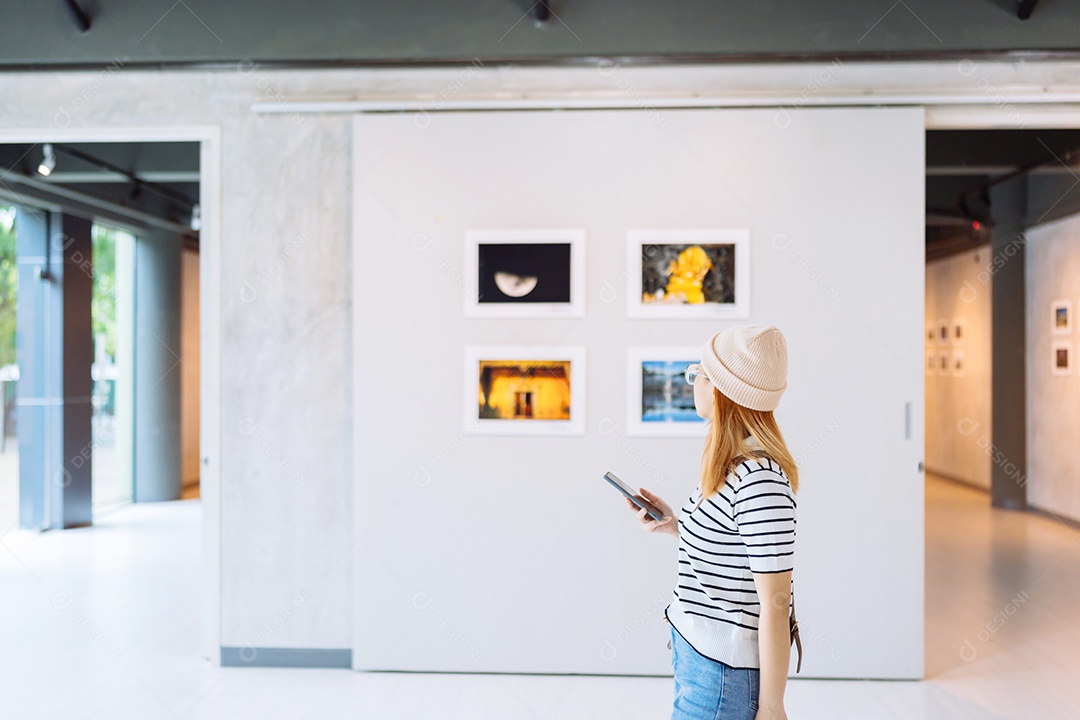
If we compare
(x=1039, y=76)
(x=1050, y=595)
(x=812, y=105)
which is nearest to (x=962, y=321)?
(x=1050, y=595)

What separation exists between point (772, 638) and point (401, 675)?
9.68ft

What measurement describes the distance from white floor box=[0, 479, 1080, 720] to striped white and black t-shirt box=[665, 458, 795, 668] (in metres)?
2.09

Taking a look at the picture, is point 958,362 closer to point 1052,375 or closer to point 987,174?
point 1052,375

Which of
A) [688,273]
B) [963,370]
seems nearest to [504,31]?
[688,273]

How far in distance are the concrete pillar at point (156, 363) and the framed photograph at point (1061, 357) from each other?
9478 mm

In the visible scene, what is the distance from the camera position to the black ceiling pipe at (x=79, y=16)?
427 centimetres

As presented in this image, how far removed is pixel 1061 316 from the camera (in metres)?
7.84

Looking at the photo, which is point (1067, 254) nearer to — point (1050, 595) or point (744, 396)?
point (1050, 595)

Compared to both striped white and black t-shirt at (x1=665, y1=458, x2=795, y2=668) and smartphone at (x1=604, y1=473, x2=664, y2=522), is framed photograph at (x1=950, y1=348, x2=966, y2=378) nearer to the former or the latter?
smartphone at (x1=604, y1=473, x2=664, y2=522)

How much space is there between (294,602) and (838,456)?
3.01 meters

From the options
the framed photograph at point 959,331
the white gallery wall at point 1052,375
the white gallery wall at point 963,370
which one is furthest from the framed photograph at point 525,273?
the framed photograph at point 959,331

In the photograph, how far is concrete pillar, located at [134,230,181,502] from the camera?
884 cm

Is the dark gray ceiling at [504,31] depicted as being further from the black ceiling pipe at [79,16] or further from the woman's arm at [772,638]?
the woman's arm at [772,638]

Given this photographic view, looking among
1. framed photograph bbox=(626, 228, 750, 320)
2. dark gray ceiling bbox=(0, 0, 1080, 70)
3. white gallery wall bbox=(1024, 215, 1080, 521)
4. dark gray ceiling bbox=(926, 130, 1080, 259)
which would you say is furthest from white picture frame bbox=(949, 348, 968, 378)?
framed photograph bbox=(626, 228, 750, 320)
